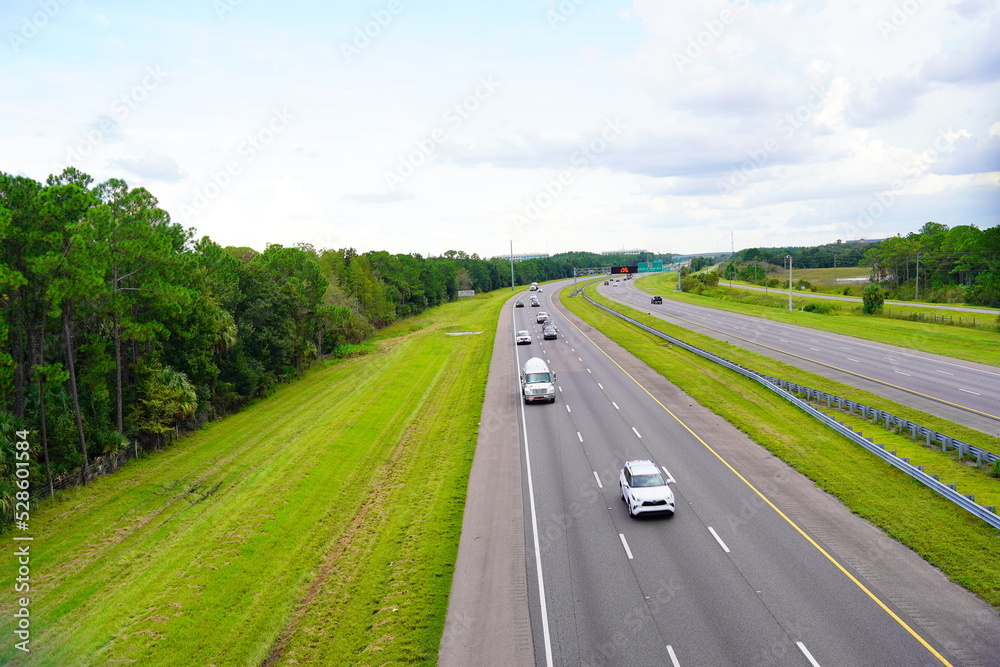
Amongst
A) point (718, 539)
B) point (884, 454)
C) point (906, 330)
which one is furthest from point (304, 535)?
point (906, 330)

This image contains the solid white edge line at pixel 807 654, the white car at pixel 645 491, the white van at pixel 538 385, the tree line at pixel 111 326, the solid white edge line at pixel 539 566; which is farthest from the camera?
the white van at pixel 538 385

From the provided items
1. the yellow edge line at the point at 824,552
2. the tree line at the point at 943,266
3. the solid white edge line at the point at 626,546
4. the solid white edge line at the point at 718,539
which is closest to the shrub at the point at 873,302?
the tree line at the point at 943,266

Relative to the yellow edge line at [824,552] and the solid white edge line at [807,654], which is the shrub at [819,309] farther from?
the solid white edge line at [807,654]

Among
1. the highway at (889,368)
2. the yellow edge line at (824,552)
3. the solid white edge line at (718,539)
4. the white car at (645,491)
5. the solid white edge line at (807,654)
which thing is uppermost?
the white car at (645,491)

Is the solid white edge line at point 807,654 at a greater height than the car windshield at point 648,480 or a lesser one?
lesser

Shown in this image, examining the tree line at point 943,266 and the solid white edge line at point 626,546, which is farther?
the tree line at point 943,266

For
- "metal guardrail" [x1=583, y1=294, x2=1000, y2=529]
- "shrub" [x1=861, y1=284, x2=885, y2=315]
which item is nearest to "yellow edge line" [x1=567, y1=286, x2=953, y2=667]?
"metal guardrail" [x1=583, y1=294, x2=1000, y2=529]

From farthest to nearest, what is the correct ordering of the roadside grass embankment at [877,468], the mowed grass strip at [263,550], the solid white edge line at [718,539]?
the solid white edge line at [718,539] < the roadside grass embankment at [877,468] < the mowed grass strip at [263,550]

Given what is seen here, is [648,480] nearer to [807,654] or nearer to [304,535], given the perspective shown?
[807,654]
